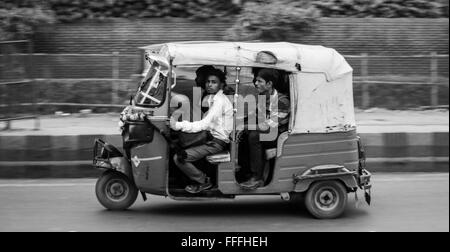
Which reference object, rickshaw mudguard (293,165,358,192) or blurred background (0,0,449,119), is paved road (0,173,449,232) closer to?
rickshaw mudguard (293,165,358,192)

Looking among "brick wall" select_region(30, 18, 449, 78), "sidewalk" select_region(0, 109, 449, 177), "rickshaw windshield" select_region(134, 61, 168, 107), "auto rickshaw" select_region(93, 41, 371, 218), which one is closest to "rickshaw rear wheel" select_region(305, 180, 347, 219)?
"auto rickshaw" select_region(93, 41, 371, 218)

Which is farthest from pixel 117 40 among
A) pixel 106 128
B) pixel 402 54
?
pixel 402 54

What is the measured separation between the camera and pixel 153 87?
746 cm

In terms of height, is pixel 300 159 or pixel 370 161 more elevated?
pixel 300 159

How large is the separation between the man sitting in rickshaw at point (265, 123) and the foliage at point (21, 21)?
25.0 ft

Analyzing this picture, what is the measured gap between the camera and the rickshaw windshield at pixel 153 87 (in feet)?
24.2

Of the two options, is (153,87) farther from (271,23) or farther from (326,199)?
(271,23)

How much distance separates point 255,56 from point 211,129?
838 millimetres

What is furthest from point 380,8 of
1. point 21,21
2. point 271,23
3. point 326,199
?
point 326,199

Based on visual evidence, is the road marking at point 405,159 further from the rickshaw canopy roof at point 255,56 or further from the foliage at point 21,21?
the foliage at point 21,21

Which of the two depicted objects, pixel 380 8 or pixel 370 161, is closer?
pixel 370 161

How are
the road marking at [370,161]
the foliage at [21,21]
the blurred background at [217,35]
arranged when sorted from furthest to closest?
the foliage at [21,21] → the blurred background at [217,35] → the road marking at [370,161]

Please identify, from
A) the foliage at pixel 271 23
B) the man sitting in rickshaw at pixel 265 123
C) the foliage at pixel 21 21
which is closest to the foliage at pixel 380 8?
the foliage at pixel 271 23

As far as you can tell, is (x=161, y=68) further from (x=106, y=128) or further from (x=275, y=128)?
(x=106, y=128)
